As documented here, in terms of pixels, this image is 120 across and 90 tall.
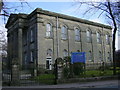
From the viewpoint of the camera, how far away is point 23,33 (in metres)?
36.0

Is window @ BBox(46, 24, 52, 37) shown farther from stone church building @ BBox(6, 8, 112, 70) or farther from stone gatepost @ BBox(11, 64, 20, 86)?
stone gatepost @ BBox(11, 64, 20, 86)

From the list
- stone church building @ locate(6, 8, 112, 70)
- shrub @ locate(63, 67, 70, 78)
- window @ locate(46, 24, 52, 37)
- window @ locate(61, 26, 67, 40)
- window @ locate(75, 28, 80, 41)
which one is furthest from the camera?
window @ locate(75, 28, 80, 41)

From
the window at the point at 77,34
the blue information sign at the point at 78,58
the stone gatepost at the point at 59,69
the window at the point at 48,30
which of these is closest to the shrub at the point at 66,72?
the stone gatepost at the point at 59,69

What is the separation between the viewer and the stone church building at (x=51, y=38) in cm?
3024

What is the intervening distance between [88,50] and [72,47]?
193 inches

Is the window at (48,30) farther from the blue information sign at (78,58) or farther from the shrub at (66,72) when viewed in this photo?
the shrub at (66,72)

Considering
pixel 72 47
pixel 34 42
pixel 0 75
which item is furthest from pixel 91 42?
pixel 0 75

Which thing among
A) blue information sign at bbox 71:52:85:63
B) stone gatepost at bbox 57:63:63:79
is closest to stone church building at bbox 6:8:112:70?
blue information sign at bbox 71:52:85:63

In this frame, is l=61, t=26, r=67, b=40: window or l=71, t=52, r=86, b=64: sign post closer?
l=71, t=52, r=86, b=64: sign post

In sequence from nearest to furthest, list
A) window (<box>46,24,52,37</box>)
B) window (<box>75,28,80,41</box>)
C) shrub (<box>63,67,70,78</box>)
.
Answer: shrub (<box>63,67,70,78</box>), window (<box>46,24,52,37</box>), window (<box>75,28,80,41</box>)

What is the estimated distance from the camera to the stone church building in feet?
99.2

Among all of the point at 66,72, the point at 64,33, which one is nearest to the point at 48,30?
the point at 64,33

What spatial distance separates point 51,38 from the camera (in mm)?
31672

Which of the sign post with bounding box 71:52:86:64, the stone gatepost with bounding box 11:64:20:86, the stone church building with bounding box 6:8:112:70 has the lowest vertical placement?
the stone gatepost with bounding box 11:64:20:86
